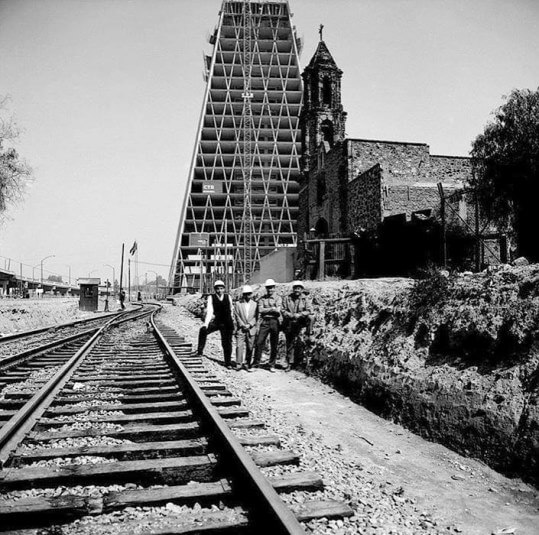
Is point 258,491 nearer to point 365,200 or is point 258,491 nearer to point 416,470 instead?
point 416,470

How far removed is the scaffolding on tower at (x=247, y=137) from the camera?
83.6 m

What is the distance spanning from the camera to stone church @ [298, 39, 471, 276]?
25016mm

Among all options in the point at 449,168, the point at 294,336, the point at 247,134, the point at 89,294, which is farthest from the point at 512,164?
the point at 247,134

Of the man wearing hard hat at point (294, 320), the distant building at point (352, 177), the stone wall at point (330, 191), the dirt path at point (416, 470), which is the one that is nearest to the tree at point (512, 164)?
the distant building at point (352, 177)

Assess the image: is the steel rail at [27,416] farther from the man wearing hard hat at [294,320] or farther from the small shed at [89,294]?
the small shed at [89,294]

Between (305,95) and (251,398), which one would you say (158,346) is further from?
(305,95)

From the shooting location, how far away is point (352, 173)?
2972cm

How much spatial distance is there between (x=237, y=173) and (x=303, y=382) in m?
84.7

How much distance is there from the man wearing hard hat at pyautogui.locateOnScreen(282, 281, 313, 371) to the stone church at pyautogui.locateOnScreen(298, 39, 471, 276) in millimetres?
8788

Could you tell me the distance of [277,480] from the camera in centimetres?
341

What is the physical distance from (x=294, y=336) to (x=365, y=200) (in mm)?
18176

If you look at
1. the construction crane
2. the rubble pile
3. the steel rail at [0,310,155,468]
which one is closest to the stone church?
the rubble pile

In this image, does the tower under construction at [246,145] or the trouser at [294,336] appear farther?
the tower under construction at [246,145]

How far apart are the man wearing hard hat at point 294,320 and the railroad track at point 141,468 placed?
3.53 m
